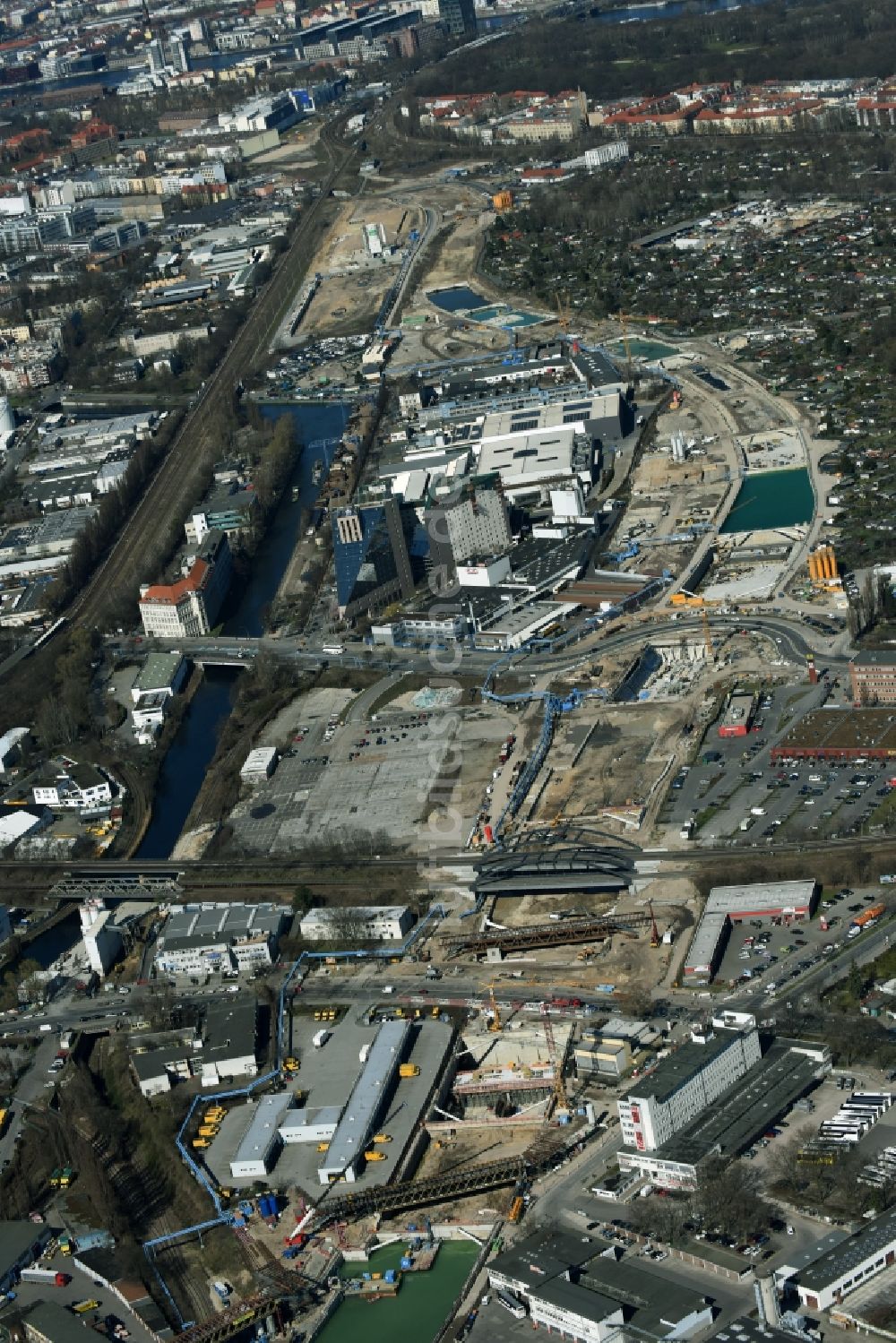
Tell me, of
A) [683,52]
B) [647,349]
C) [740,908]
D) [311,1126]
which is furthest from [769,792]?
[683,52]

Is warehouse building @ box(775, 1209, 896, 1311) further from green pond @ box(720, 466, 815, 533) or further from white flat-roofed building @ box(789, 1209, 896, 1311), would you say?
green pond @ box(720, 466, 815, 533)

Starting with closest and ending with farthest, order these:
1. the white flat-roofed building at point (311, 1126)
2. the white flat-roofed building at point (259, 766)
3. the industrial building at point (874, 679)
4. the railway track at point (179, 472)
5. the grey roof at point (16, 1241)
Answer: the grey roof at point (16, 1241), the white flat-roofed building at point (311, 1126), the industrial building at point (874, 679), the white flat-roofed building at point (259, 766), the railway track at point (179, 472)

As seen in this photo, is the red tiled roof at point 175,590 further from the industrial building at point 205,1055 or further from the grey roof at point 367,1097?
the grey roof at point 367,1097

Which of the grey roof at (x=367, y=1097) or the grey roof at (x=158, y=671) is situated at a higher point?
the grey roof at (x=367, y=1097)

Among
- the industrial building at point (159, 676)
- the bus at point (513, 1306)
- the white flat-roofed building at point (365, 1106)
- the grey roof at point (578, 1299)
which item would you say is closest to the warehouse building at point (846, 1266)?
the grey roof at point (578, 1299)

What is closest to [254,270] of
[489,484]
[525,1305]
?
[489,484]

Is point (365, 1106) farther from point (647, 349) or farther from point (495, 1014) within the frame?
point (647, 349)
